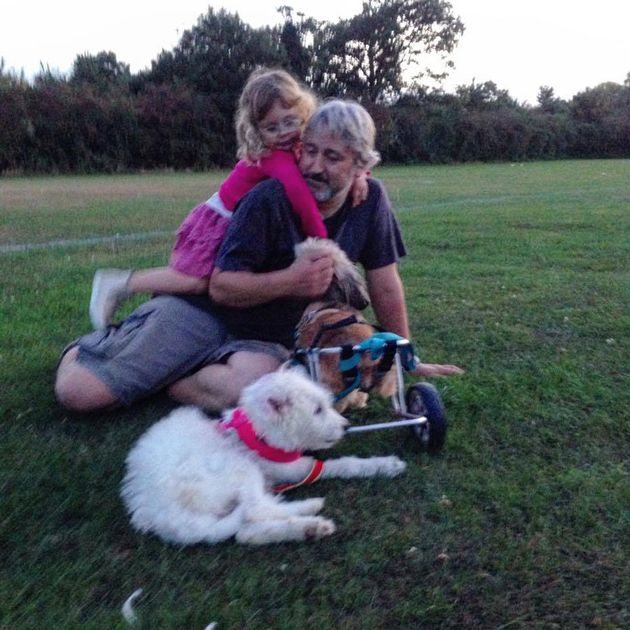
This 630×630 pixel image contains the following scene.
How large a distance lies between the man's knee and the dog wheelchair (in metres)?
0.86

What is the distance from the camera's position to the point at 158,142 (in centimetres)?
3167

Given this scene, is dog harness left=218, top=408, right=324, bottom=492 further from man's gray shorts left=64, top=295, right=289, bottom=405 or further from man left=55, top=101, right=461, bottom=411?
man's gray shorts left=64, top=295, right=289, bottom=405

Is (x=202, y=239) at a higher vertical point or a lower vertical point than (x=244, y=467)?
higher

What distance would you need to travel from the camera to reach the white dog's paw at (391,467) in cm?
304

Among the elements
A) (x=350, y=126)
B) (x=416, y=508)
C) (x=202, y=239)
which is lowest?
(x=416, y=508)

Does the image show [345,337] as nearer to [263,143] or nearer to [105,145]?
[263,143]

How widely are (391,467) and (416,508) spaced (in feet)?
0.90

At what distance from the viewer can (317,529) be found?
2547 mm

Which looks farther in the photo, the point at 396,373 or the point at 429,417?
the point at 396,373

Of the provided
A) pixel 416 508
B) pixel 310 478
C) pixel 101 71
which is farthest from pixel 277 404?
pixel 101 71

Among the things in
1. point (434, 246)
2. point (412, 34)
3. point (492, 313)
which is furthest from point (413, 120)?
point (492, 313)

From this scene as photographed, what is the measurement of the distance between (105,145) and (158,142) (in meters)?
2.14

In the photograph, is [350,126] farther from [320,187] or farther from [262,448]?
[262,448]

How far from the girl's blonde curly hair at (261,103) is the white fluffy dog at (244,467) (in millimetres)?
1388
